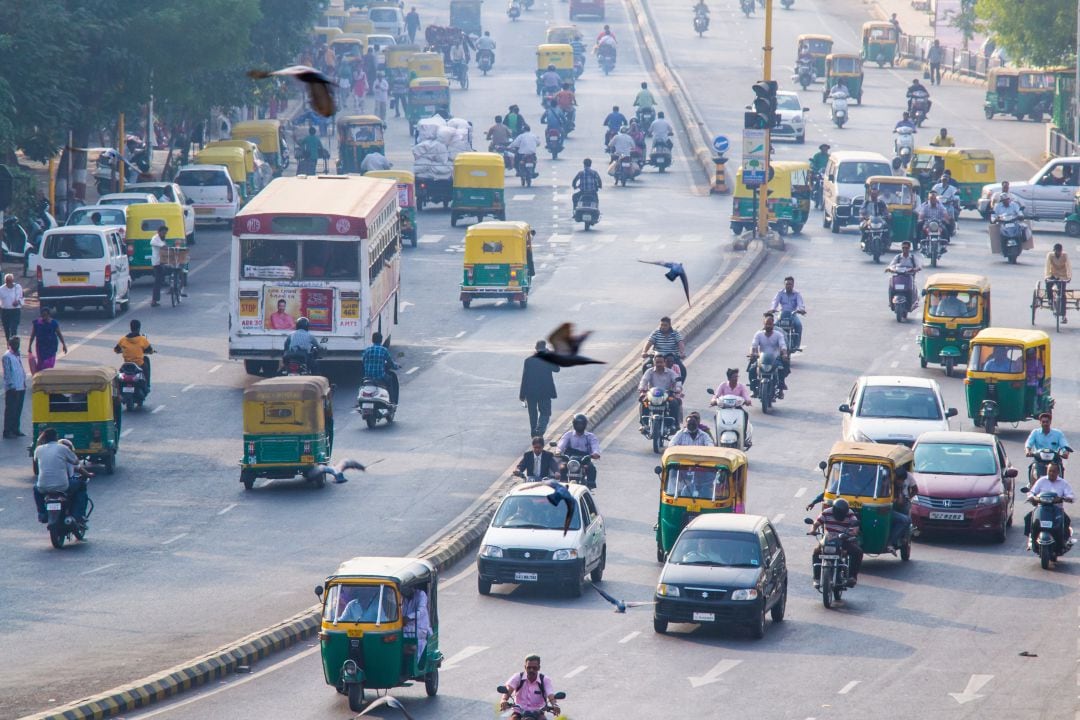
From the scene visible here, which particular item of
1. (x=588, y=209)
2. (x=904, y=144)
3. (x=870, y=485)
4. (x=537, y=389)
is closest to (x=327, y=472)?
(x=537, y=389)

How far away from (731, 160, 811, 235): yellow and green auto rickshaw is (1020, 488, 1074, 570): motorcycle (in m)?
27.4

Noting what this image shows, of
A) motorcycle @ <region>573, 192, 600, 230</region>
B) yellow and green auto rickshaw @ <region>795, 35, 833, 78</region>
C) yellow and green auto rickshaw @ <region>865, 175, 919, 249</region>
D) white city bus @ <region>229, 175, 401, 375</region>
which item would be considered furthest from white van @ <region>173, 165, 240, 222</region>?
yellow and green auto rickshaw @ <region>795, 35, 833, 78</region>

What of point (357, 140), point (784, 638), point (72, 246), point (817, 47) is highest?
point (817, 47)

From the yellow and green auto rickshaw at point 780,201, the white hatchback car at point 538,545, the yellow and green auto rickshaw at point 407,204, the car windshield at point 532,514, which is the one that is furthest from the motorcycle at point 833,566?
the yellow and green auto rickshaw at point 780,201

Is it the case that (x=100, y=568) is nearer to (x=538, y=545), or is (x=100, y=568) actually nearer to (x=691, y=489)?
(x=538, y=545)

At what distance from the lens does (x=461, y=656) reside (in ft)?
71.1

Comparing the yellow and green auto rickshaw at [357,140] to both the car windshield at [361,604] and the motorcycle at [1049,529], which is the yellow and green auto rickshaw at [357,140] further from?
the car windshield at [361,604]

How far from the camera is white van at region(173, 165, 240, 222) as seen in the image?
5403cm

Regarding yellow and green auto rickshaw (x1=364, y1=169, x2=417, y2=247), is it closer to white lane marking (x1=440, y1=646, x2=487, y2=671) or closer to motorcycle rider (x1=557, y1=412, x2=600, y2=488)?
motorcycle rider (x1=557, y1=412, x2=600, y2=488)

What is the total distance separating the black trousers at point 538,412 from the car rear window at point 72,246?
13554 mm

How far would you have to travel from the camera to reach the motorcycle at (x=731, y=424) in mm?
30391

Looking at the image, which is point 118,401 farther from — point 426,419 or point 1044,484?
point 1044,484

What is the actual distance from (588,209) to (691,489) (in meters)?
29.9

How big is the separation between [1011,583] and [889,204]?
2646 centimetres
